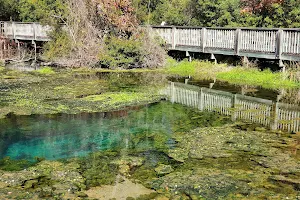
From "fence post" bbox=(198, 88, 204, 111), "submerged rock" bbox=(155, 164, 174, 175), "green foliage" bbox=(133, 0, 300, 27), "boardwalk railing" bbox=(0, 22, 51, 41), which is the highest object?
"green foliage" bbox=(133, 0, 300, 27)

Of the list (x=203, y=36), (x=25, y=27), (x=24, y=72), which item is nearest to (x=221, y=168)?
(x=203, y=36)

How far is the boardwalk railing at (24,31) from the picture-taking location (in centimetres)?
2502

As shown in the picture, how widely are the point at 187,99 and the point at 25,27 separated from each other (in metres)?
16.8

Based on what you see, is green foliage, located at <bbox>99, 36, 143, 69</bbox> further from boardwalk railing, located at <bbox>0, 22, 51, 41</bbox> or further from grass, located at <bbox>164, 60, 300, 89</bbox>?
boardwalk railing, located at <bbox>0, 22, 51, 41</bbox>

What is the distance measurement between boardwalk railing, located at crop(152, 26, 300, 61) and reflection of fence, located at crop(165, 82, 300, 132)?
3528 millimetres

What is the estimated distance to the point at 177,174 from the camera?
7.18 m

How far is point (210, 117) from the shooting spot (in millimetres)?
11008

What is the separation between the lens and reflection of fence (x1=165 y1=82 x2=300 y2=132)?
1052 cm

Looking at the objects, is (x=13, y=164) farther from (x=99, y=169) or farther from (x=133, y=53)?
(x=133, y=53)

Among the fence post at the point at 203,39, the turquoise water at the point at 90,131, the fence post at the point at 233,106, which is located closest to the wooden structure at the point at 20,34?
the fence post at the point at 203,39

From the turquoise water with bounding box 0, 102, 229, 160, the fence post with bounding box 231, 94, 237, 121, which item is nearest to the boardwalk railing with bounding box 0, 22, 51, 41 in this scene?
the fence post with bounding box 231, 94, 237, 121

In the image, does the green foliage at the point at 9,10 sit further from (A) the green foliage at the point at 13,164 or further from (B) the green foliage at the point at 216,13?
(A) the green foliage at the point at 13,164

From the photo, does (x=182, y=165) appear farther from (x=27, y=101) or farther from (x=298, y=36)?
(x=298, y=36)

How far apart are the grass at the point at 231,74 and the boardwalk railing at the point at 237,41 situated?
0.65m
